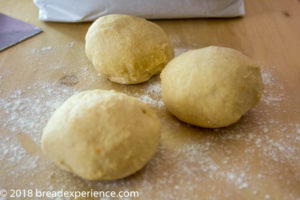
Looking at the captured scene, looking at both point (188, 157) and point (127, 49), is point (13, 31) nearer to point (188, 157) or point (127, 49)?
point (127, 49)

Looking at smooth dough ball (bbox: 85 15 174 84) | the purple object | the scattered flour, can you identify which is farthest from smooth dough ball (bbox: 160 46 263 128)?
the purple object

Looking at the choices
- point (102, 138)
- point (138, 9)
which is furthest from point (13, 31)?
point (102, 138)

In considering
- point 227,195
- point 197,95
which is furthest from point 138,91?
point 227,195

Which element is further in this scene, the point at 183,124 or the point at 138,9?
the point at 138,9

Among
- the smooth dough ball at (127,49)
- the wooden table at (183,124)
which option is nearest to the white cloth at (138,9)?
the wooden table at (183,124)

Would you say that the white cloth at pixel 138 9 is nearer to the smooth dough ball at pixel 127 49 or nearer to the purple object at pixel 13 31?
the purple object at pixel 13 31

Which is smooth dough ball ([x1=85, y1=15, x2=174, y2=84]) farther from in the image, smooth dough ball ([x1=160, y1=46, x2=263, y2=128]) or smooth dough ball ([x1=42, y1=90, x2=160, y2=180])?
smooth dough ball ([x1=42, y1=90, x2=160, y2=180])

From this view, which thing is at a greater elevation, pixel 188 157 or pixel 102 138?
A: pixel 102 138
